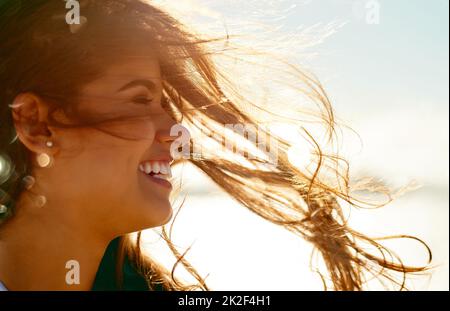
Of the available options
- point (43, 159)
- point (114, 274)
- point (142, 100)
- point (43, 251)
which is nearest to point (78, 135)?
point (43, 159)

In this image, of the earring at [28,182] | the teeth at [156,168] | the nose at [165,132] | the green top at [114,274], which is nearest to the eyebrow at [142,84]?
the nose at [165,132]

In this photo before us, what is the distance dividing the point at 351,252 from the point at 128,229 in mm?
971

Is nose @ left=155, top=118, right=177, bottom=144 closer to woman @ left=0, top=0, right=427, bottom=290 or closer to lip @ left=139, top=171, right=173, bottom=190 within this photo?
woman @ left=0, top=0, right=427, bottom=290

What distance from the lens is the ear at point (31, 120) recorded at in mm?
2271

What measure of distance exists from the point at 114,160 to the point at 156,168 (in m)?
0.19

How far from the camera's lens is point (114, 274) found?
9.51 ft

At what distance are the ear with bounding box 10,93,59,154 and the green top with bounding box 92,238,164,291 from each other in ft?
2.33

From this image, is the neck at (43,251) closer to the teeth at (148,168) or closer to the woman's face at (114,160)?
the woman's face at (114,160)

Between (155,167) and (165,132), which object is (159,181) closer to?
(155,167)

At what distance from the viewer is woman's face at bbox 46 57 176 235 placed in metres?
2.31

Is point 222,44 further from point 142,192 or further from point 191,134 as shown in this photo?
point 142,192

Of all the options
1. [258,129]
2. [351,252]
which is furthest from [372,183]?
[258,129]

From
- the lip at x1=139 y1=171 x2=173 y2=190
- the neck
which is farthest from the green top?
the lip at x1=139 y1=171 x2=173 y2=190

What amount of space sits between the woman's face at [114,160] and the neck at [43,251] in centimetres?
6
